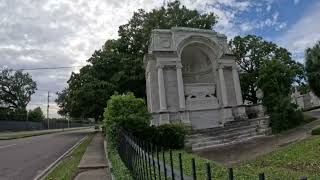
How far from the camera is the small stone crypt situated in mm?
20734

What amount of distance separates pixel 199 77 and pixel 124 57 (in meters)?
9.19

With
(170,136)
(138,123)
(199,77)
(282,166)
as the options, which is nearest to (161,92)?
(199,77)

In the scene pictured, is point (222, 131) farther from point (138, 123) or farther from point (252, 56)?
point (252, 56)

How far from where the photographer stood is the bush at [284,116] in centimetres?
1984

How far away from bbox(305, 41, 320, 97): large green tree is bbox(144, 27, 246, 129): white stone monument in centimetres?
475

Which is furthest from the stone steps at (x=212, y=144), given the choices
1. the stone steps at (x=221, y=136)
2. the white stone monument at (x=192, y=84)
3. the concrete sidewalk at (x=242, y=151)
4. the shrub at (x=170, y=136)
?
the white stone monument at (x=192, y=84)

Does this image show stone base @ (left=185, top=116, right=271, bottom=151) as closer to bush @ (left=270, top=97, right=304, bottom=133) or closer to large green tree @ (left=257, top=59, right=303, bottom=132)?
bush @ (left=270, top=97, right=304, bottom=133)

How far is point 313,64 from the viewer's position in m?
21.7

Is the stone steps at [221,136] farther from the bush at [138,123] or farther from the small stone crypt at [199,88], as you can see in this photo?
the bush at [138,123]

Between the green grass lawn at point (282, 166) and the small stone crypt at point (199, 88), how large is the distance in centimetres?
818

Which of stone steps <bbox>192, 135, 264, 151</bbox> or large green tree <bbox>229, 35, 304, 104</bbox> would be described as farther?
large green tree <bbox>229, 35, 304, 104</bbox>

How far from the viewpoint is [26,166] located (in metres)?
11.6

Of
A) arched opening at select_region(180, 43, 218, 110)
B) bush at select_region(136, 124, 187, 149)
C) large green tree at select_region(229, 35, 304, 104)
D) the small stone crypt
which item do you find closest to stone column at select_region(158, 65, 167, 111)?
the small stone crypt

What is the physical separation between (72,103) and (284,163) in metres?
28.2
